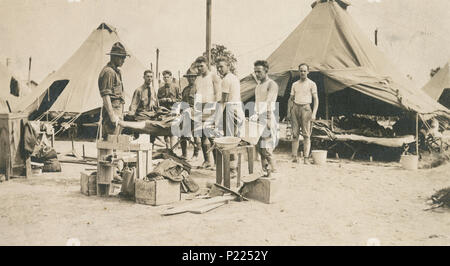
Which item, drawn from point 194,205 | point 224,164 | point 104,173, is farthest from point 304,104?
point 104,173

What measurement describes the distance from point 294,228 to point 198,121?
2.80m

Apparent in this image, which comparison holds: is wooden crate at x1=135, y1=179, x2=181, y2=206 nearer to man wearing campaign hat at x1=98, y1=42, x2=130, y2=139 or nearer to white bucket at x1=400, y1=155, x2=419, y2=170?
man wearing campaign hat at x1=98, y1=42, x2=130, y2=139

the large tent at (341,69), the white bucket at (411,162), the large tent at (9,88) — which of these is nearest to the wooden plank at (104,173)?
the white bucket at (411,162)

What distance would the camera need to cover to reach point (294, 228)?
3785mm

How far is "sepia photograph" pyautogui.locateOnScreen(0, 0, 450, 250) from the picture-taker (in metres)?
3.70

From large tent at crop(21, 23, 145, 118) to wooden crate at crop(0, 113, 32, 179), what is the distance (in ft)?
18.1

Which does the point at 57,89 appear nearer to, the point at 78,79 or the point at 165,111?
the point at 78,79

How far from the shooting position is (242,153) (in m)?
6.97

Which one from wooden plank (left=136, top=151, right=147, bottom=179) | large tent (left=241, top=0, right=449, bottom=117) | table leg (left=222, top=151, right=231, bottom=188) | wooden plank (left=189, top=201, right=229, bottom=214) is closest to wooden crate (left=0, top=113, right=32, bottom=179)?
wooden plank (left=136, top=151, right=147, bottom=179)

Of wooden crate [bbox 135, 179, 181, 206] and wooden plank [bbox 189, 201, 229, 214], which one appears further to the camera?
wooden crate [bbox 135, 179, 181, 206]

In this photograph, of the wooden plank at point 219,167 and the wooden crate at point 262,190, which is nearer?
the wooden crate at point 262,190

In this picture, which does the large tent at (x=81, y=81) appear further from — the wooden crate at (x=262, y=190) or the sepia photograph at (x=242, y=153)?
the wooden crate at (x=262, y=190)

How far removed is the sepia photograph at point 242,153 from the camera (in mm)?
3699

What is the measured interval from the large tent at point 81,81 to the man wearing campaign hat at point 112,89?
6.52 m
